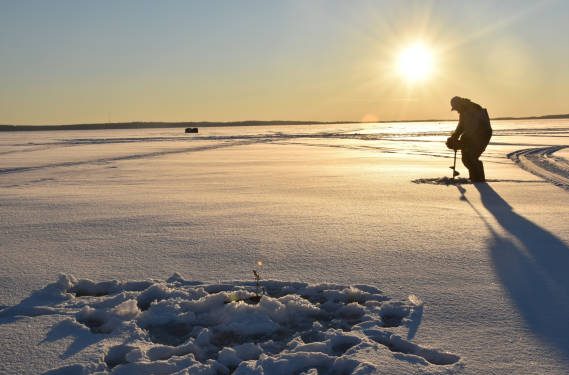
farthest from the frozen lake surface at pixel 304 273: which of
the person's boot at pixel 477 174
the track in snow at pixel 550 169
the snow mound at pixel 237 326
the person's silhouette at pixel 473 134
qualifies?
the track in snow at pixel 550 169

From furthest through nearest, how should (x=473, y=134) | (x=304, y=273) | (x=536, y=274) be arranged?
(x=473, y=134) < (x=304, y=273) < (x=536, y=274)

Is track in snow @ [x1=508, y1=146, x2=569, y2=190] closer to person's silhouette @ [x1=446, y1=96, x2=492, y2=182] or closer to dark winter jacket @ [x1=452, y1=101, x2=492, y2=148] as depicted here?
person's silhouette @ [x1=446, y1=96, x2=492, y2=182]

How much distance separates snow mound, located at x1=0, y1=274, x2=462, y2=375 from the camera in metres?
2.38

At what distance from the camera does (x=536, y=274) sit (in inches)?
145

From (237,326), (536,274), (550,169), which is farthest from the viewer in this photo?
Result: (550,169)

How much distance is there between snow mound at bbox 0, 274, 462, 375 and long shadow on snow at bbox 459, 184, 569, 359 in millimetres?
701

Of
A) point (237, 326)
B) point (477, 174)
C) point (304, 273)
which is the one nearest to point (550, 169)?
point (477, 174)

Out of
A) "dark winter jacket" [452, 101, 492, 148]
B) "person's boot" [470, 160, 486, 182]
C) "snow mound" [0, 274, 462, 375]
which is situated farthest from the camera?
"dark winter jacket" [452, 101, 492, 148]

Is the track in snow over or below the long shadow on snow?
over

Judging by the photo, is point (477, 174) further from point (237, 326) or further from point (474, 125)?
point (237, 326)

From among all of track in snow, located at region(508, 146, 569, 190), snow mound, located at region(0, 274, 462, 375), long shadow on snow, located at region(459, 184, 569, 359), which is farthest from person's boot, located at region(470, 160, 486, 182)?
snow mound, located at region(0, 274, 462, 375)

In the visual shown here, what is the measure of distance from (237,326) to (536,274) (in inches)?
98.5

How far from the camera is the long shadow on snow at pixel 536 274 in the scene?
2.73 metres

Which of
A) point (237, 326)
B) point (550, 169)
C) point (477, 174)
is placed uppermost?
point (550, 169)
